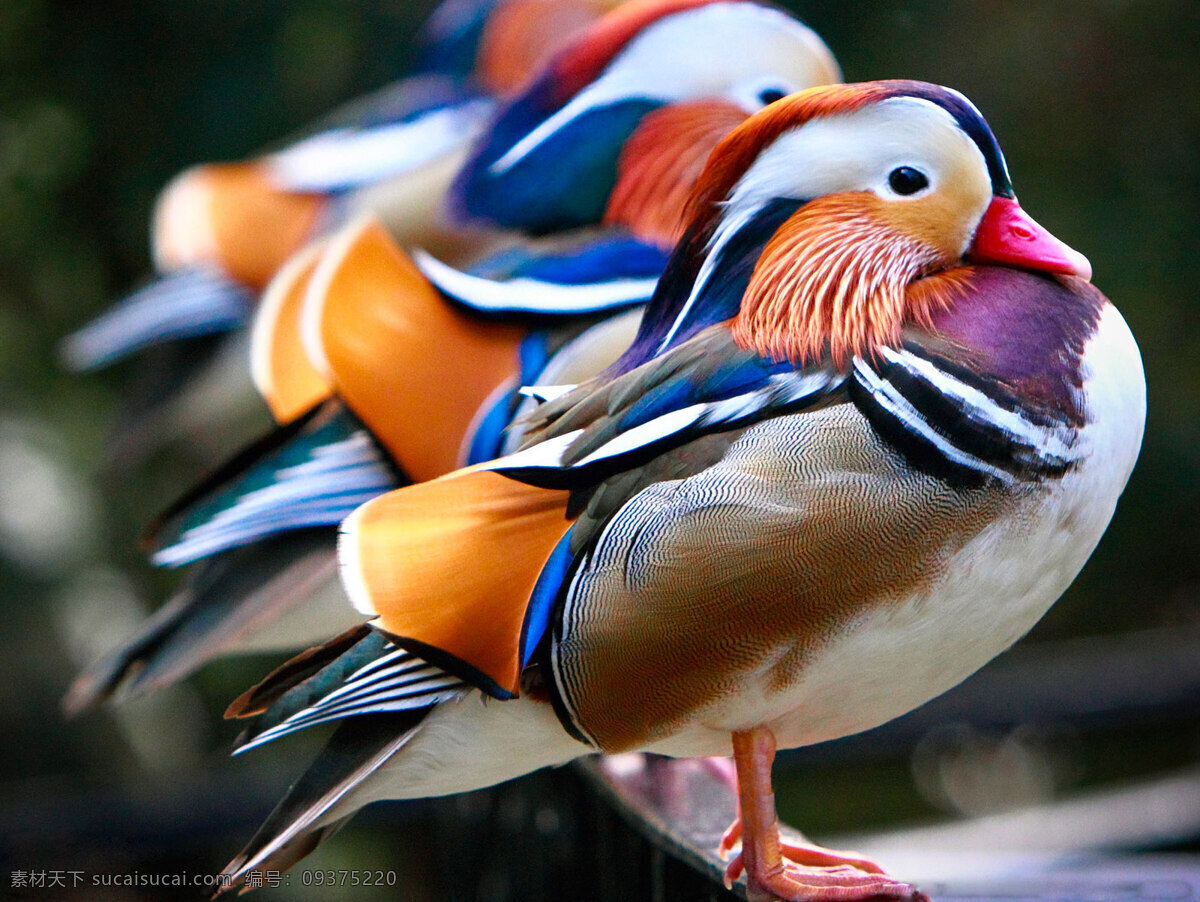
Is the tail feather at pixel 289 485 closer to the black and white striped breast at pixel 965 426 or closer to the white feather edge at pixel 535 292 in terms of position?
the white feather edge at pixel 535 292

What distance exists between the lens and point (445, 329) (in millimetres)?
1202

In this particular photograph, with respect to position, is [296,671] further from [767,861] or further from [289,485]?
[289,485]

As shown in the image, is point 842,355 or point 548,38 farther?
point 548,38

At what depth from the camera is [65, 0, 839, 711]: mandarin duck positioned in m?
1.18

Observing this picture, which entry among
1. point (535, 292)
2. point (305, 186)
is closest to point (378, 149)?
point (305, 186)

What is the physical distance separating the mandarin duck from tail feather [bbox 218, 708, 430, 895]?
380 mm

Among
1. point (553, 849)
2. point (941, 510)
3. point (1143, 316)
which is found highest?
point (941, 510)

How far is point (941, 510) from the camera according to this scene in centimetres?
71

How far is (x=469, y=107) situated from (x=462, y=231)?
411 millimetres

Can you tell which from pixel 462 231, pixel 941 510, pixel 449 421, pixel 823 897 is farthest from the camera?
pixel 462 231

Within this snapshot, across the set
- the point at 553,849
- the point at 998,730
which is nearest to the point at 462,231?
the point at 553,849

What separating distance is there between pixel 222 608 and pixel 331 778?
0.44 metres

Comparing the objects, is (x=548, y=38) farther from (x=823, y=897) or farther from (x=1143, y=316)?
(x=1143, y=316)

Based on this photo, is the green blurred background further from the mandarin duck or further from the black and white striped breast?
the black and white striped breast
